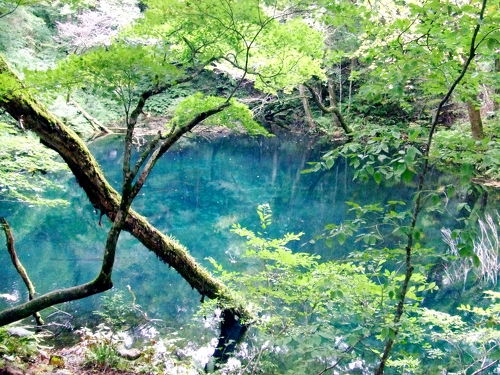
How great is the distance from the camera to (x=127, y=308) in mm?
6426

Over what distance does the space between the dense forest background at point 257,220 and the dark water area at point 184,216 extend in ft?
0.25

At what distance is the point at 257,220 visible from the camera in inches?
420

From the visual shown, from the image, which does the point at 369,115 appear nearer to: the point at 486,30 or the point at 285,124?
the point at 285,124

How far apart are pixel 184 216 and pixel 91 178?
22.5 feet

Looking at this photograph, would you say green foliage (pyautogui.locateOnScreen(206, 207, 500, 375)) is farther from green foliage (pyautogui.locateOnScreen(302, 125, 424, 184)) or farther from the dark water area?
the dark water area

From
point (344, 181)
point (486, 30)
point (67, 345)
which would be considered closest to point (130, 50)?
point (486, 30)

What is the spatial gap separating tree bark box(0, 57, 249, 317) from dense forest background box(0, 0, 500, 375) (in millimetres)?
16

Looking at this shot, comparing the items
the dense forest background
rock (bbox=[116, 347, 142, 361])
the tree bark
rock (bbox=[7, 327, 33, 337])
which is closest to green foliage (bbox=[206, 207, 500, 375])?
the dense forest background

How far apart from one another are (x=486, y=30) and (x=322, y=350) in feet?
6.62

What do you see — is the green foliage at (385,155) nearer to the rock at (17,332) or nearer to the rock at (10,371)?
the rock at (10,371)

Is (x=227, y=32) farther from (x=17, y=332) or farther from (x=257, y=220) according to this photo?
(x=257, y=220)

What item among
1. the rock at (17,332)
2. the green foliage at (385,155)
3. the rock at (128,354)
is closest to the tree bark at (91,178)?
the rock at (128,354)

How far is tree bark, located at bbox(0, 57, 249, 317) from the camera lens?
3.61 metres

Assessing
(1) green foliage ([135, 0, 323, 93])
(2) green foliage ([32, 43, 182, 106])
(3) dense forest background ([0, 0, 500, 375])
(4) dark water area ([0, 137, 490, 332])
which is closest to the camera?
(3) dense forest background ([0, 0, 500, 375])
